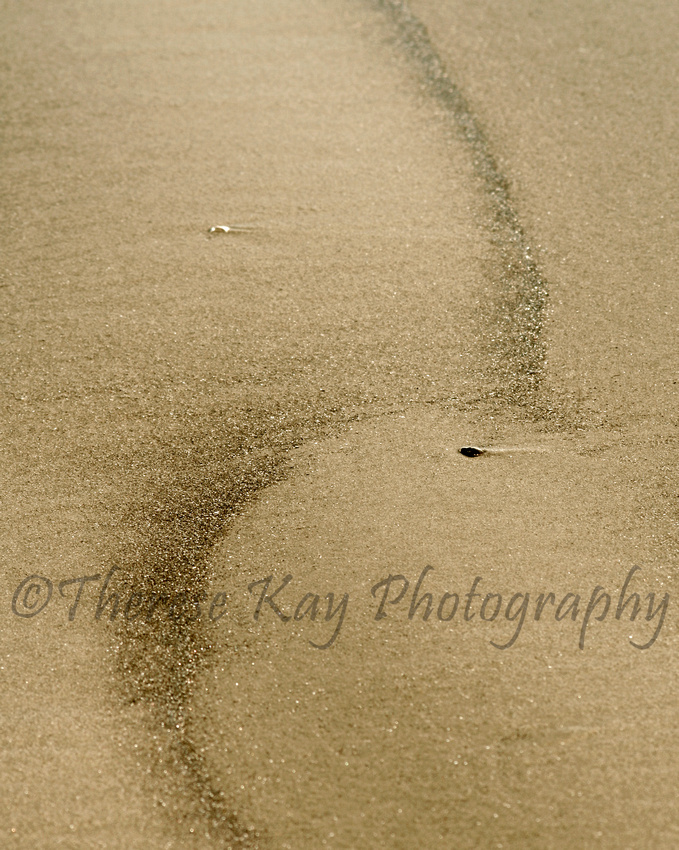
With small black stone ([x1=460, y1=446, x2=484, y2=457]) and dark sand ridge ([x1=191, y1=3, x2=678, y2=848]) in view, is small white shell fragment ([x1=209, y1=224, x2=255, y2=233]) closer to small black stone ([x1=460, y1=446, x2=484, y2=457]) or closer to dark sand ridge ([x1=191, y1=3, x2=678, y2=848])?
dark sand ridge ([x1=191, y1=3, x2=678, y2=848])

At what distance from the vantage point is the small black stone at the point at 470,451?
136cm

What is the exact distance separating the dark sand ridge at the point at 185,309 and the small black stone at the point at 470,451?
0.05m

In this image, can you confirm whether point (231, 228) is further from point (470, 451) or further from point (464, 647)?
point (464, 647)

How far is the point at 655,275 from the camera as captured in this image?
1.65 m

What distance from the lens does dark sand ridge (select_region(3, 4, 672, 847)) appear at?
1089mm

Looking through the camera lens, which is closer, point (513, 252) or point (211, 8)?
point (513, 252)

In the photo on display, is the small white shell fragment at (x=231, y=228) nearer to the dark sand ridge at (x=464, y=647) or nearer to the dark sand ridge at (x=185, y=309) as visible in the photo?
the dark sand ridge at (x=185, y=309)

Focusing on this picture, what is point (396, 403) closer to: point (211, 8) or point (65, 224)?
point (65, 224)

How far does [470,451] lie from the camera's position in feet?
4.49

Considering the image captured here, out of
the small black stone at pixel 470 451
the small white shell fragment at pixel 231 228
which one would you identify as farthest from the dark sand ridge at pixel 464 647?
the small white shell fragment at pixel 231 228

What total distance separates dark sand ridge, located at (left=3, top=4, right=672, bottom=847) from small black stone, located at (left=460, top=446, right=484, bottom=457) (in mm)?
45

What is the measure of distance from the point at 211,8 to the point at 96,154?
857 millimetres

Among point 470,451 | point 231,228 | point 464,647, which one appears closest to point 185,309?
point 231,228

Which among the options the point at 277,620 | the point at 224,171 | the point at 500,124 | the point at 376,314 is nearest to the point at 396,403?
the point at 376,314
